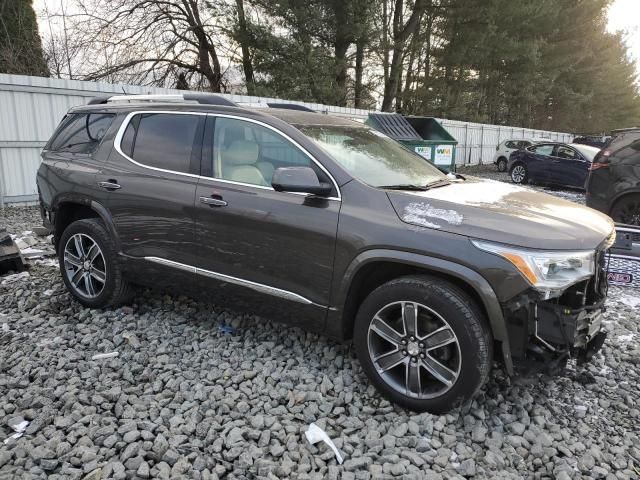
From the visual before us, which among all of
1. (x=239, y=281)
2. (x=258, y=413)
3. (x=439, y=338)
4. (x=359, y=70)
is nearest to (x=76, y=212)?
(x=239, y=281)

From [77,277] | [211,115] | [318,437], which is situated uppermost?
[211,115]

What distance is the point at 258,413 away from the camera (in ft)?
9.70

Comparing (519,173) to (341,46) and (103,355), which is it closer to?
(341,46)

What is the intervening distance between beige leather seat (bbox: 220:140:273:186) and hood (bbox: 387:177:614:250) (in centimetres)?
105

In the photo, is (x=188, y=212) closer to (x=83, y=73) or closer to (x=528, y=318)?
(x=528, y=318)

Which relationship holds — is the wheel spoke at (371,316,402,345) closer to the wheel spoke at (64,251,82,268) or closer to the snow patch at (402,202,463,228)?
the snow patch at (402,202,463,228)

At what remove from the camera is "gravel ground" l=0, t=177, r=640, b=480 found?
Result: 100 inches

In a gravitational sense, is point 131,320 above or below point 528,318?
below

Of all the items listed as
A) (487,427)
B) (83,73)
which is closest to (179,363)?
(487,427)

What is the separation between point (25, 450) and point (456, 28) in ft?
80.2

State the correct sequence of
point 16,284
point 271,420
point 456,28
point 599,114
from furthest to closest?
point 599,114
point 456,28
point 16,284
point 271,420

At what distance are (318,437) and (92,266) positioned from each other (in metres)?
2.66

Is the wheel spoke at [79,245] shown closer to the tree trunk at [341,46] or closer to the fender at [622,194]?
the fender at [622,194]

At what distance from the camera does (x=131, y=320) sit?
13.8ft
